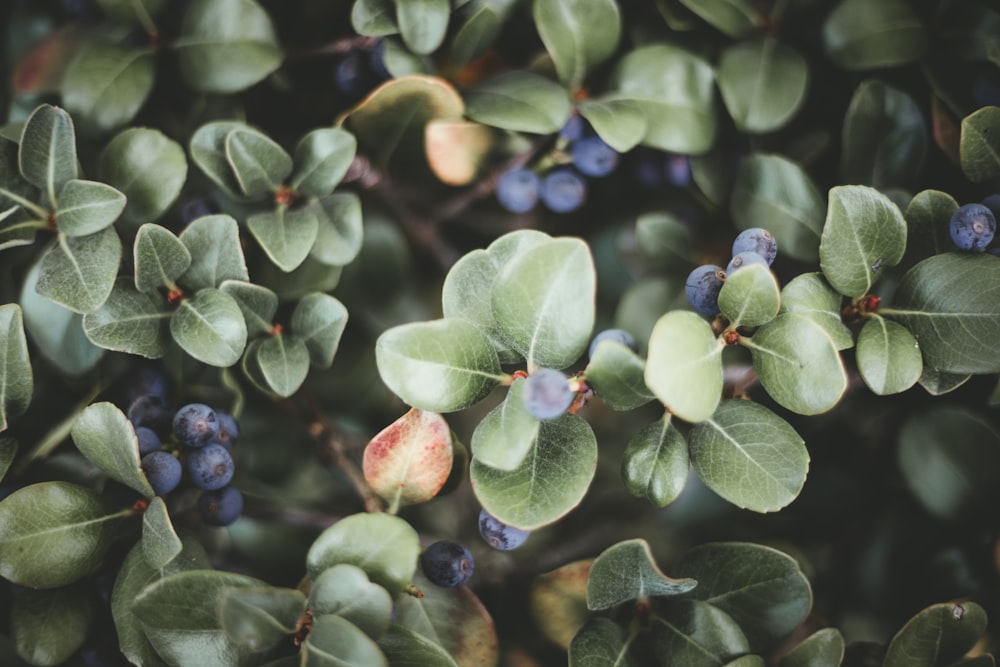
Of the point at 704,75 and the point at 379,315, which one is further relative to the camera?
the point at 379,315

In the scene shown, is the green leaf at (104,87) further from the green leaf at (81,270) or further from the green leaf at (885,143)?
the green leaf at (885,143)

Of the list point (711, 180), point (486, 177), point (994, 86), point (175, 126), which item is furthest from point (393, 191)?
point (994, 86)

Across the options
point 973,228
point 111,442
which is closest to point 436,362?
point 111,442

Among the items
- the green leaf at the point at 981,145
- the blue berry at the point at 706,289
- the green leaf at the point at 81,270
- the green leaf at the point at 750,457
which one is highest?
the green leaf at the point at 981,145

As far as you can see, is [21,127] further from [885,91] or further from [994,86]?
[994,86]

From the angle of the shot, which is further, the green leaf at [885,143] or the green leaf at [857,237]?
the green leaf at [885,143]

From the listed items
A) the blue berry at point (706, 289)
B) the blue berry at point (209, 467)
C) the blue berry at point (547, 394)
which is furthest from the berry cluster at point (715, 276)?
the blue berry at point (209, 467)

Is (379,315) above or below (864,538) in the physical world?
above
